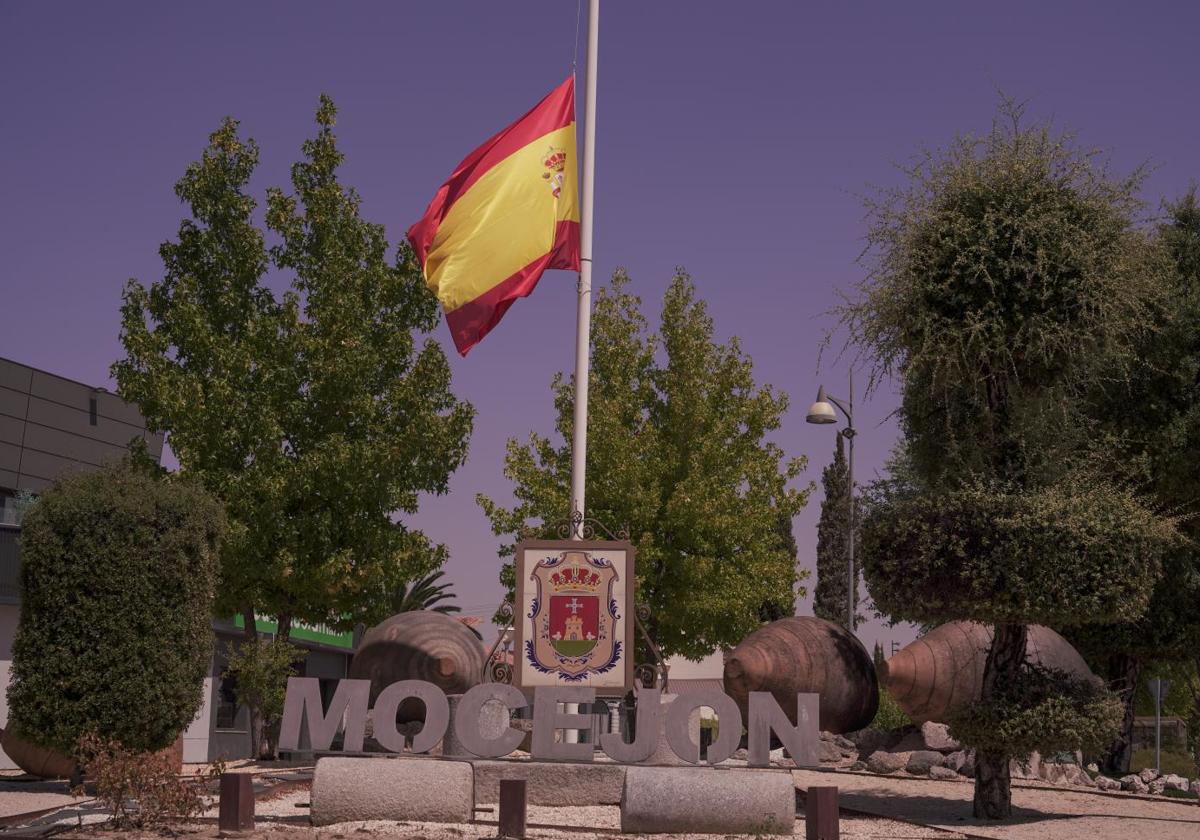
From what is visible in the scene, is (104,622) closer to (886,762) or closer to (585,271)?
(585,271)

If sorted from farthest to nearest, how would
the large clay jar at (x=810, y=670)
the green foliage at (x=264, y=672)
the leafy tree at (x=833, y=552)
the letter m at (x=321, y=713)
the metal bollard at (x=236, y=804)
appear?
the leafy tree at (x=833, y=552) → the large clay jar at (x=810, y=670) → the green foliage at (x=264, y=672) → the letter m at (x=321, y=713) → the metal bollard at (x=236, y=804)

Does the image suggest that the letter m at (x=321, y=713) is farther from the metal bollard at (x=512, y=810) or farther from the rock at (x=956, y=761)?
the rock at (x=956, y=761)

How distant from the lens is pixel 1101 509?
51.6 ft

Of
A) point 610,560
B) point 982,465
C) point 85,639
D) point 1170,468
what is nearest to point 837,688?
point 1170,468

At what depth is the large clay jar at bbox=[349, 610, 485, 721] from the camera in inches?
957

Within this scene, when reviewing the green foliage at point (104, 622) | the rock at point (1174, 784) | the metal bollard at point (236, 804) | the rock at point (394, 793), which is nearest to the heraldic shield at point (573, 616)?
the rock at point (394, 793)

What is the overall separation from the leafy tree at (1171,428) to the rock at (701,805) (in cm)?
977

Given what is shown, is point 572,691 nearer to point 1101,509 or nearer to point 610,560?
point 610,560

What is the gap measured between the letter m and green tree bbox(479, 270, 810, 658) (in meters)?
13.5

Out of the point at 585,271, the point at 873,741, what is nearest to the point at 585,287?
the point at 585,271

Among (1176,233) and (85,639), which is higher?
(1176,233)

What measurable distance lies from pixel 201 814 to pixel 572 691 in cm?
391

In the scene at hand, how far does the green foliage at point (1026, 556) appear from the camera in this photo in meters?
15.4

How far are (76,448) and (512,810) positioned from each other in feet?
93.2
